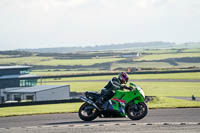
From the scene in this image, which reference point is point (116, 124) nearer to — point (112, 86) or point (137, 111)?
point (137, 111)

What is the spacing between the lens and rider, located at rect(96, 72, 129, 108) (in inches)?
623

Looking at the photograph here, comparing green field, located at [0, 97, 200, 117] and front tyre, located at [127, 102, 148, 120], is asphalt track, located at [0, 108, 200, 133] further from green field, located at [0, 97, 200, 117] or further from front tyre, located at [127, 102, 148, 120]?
green field, located at [0, 97, 200, 117]

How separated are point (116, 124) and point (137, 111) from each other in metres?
1.74

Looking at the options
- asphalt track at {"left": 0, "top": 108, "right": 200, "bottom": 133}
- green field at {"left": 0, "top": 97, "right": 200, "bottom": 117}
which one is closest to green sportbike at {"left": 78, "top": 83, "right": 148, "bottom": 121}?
asphalt track at {"left": 0, "top": 108, "right": 200, "bottom": 133}

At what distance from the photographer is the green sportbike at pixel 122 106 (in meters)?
15.6

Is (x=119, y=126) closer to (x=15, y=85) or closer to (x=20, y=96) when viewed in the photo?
(x=20, y=96)

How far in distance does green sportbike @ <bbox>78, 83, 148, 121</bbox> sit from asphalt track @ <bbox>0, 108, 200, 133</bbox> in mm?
309

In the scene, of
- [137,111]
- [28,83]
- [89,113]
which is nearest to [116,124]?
[137,111]

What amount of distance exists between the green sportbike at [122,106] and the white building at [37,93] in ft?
150

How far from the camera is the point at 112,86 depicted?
15.9 metres

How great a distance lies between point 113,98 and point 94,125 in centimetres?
191

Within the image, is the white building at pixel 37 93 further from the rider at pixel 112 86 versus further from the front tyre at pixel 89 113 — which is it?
the rider at pixel 112 86

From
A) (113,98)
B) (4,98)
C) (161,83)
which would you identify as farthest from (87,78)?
(113,98)

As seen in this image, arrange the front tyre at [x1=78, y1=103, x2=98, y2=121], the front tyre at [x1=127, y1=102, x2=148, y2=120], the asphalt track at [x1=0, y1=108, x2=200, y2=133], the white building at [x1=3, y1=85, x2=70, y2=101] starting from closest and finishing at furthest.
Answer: the asphalt track at [x1=0, y1=108, x2=200, y2=133] < the front tyre at [x1=127, y1=102, x2=148, y2=120] < the front tyre at [x1=78, y1=103, x2=98, y2=121] < the white building at [x1=3, y1=85, x2=70, y2=101]
